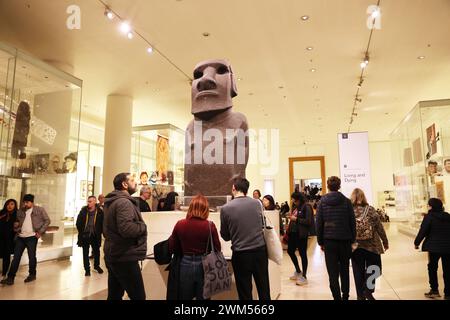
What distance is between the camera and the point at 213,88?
4590mm

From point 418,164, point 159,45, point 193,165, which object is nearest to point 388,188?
point 418,164

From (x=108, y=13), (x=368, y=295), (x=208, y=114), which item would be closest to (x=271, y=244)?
(x=368, y=295)

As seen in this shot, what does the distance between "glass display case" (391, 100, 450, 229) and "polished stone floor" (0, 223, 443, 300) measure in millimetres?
2497

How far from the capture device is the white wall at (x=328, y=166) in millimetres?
19281

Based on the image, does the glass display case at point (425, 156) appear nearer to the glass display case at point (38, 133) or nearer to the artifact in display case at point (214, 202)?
the artifact in display case at point (214, 202)

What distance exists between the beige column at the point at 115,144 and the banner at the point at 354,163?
21.2 ft

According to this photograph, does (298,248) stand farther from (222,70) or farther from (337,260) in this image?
(222,70)

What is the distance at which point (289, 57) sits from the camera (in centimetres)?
830

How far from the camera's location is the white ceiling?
6.37 m

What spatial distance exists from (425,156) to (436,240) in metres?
5.99

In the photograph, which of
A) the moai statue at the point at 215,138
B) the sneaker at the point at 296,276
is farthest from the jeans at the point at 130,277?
the sneaker at the point at 296,276

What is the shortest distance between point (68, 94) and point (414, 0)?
7486mm

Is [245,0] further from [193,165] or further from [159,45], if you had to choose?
[193,165]
